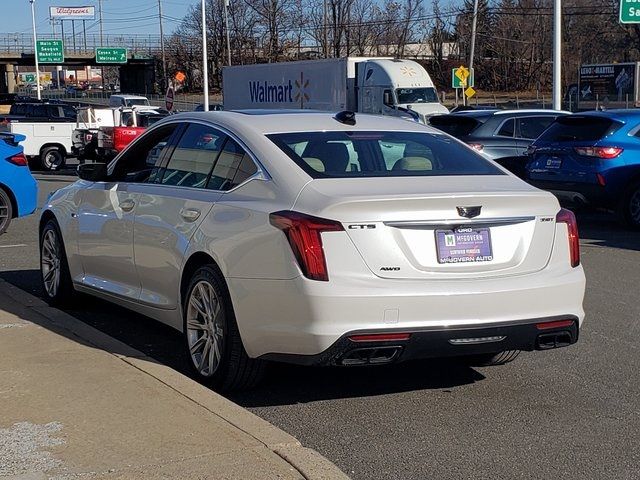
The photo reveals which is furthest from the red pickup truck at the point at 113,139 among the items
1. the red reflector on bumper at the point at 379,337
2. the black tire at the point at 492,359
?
the red reflector on bumper at the point at 379,337

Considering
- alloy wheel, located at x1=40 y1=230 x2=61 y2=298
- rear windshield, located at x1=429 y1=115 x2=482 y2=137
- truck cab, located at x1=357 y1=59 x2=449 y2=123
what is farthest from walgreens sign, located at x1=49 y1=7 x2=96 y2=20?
alloy wheel, located at x1=40 y1=230 x2=61 y2=298

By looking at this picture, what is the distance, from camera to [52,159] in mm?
28750

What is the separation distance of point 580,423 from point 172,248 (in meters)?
2.64

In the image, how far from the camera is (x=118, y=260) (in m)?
7.11

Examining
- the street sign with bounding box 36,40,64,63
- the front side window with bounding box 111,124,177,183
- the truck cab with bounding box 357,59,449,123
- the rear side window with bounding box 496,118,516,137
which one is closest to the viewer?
the front side window with bounding box 111,124,177,183

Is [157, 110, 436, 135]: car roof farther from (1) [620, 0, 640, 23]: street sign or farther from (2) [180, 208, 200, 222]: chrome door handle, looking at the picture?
(1) [620, 0, 640, 23]: street sign

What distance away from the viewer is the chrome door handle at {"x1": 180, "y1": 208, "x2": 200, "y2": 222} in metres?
6.06

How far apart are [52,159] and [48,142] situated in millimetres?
496

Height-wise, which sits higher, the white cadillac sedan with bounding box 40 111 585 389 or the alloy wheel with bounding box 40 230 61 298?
the white cadillac sedan with bounding box 40 111 585 389

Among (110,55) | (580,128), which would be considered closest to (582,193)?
(580,128)

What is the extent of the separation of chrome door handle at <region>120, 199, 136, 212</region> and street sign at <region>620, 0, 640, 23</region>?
20.6 metres

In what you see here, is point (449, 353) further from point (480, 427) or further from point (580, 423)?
point (580, 423)

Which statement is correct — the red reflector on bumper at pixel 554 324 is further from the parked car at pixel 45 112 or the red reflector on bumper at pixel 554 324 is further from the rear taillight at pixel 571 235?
the parked car at pixel 45 112

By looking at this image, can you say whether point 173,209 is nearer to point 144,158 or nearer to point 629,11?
point 144,158
